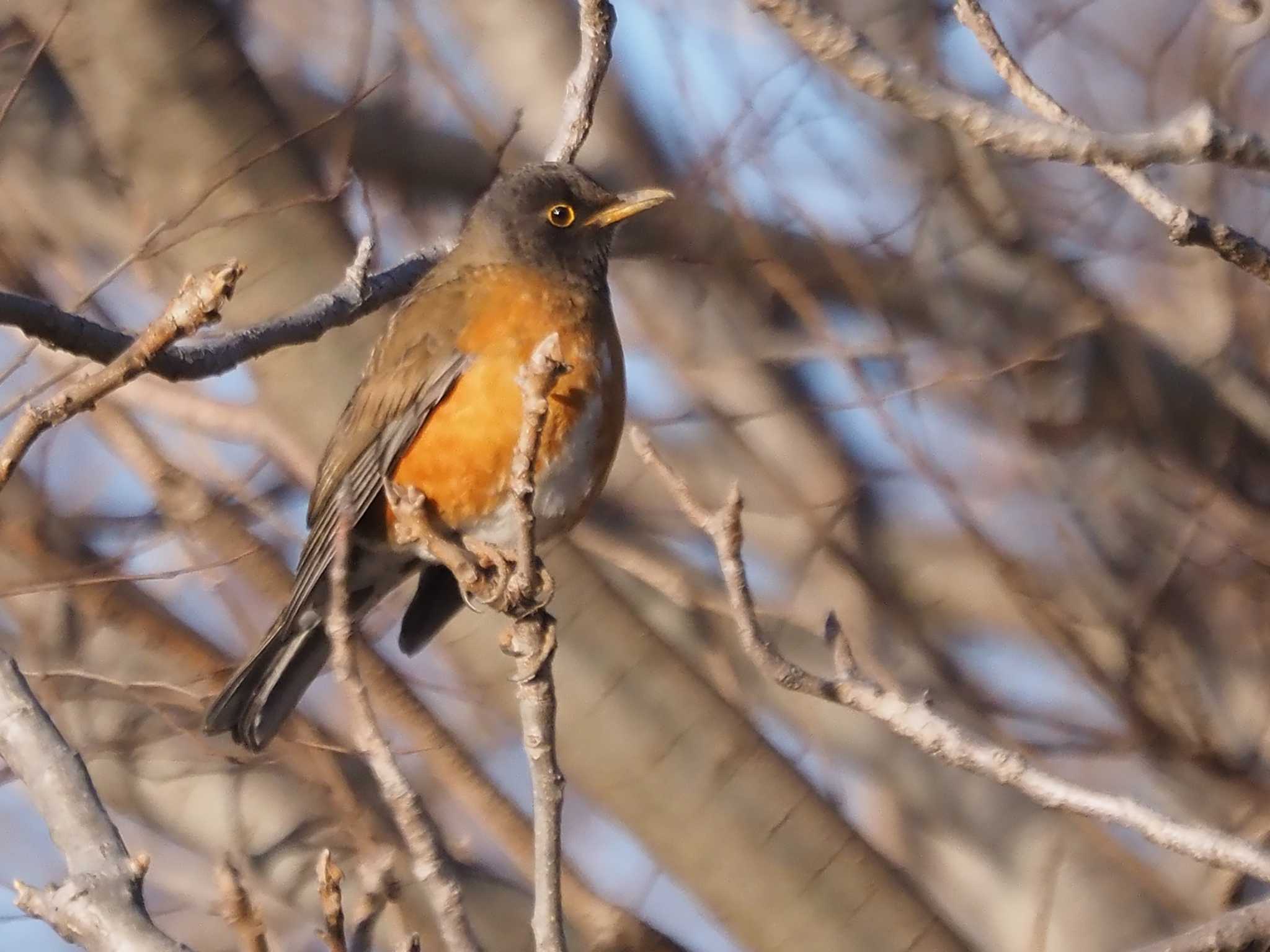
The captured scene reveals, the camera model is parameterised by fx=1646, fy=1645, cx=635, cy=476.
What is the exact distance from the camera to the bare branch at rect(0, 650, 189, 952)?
2.38 meters

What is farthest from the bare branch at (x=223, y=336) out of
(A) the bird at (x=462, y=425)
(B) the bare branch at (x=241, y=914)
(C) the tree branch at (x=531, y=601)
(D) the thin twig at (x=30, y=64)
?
(D) the thin twig at (x=30, y=64)

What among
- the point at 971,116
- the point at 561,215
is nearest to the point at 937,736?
the point at 971,116

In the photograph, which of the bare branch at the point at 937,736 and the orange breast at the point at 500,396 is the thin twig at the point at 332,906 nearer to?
the bare branch at the point at 937,736

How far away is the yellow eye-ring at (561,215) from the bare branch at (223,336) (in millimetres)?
556

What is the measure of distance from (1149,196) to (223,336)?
1748mm

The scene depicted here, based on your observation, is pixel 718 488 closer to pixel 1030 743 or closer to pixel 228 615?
pixel 1030 743

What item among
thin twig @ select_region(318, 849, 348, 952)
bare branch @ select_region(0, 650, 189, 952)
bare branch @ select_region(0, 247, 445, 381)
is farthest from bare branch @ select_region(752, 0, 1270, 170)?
bare branch @ select_region(0, 650, 189, 952)

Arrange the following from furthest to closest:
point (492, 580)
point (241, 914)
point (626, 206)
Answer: point (626, 206)
point (492, 580)
point (241, 914)

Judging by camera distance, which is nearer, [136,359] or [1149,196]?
[136,359]

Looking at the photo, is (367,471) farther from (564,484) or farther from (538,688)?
(538,688)

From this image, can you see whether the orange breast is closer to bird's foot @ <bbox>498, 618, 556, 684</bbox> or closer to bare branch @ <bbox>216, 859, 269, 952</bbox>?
bird's foot @ <bbox>498, 618, 556, 684</bbox>

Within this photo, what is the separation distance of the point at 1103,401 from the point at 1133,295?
0.40 m

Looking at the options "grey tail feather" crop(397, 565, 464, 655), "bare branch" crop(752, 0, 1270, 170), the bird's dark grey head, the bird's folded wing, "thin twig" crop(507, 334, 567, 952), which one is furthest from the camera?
the bird's dark grey head

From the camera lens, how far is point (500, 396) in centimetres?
411
